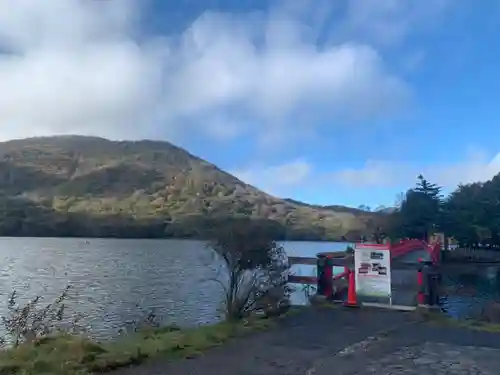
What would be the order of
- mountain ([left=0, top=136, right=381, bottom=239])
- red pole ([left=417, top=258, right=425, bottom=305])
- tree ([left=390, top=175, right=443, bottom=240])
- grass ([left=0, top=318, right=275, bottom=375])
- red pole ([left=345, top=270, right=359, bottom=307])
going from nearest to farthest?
grass ([left=0, top=318, right=275, bottom=375]) → red pole ([left=417, top=258, right=425, bottom=305]) → red pole ([left=345, top=270, right=359, bottom=307]) → tree ([left=390, top=175, right=443, bottom=240]) → mountain ([left=0, top=136, right=381, bottom=239])

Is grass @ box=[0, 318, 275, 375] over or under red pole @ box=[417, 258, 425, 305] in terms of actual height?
under

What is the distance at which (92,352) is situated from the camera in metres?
7.23

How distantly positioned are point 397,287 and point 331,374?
1026 centimetres

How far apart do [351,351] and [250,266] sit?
11.0 ft

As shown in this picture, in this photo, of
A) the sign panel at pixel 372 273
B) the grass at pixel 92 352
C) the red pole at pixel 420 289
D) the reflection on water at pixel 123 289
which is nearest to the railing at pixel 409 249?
the reflection on water at pixel 123 289

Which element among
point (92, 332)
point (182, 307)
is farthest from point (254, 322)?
point (182, 307)

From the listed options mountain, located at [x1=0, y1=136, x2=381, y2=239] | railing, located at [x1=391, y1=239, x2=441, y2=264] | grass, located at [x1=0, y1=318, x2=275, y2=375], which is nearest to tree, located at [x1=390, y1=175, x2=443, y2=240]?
railing, located at [x1=391, y1=239, x2=441, y2=264]

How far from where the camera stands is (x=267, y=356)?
7.58 meters

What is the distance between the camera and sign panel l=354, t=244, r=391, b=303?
40.3 ft

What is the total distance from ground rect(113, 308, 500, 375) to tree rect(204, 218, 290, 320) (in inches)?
30.2

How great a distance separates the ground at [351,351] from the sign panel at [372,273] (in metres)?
1.32

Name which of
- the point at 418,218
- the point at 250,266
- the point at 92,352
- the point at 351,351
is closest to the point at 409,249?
the point at 250,266

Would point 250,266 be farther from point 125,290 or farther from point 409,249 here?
point 125,290

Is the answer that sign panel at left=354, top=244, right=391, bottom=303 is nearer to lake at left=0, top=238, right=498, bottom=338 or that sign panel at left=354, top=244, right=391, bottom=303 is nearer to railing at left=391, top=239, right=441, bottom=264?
lake at left=0, top=238, right=498, bottom=338
